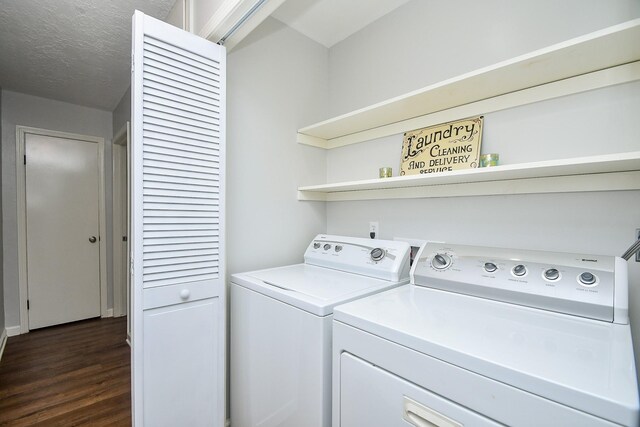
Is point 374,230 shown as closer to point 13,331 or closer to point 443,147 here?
point 443,147

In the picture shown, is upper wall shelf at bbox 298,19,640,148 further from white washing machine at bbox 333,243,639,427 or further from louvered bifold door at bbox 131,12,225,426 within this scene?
louvered bifold door at bbox 131,12,225,426

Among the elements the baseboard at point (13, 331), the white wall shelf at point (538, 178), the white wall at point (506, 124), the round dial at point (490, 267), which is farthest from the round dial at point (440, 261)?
the baseboard at point (13, 331)

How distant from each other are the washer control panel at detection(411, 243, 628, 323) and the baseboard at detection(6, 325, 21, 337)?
13.1 ft

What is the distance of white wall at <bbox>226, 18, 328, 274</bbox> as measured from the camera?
1.66 metres

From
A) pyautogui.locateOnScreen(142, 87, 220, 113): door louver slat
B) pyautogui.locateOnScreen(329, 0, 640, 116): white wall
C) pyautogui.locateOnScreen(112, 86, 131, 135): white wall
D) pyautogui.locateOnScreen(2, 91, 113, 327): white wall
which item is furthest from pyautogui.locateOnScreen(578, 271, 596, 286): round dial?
pyautogui.locateOnScreen(2, 91, 113, 327): white wall

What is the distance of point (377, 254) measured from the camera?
4.79 feet

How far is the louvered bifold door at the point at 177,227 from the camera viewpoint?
3.86 ft

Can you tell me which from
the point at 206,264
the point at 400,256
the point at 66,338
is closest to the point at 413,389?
the point at 400,256

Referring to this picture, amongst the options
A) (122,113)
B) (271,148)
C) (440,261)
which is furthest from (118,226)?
(440,261)

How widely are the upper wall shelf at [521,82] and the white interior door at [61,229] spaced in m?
3.19

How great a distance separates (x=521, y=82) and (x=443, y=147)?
1.34 feet

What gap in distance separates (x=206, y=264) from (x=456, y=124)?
143 cm

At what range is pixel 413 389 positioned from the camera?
757 millimetres

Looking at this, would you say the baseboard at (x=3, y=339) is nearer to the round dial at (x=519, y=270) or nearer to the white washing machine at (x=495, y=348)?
the white washing machine at (x=495, y=348)
